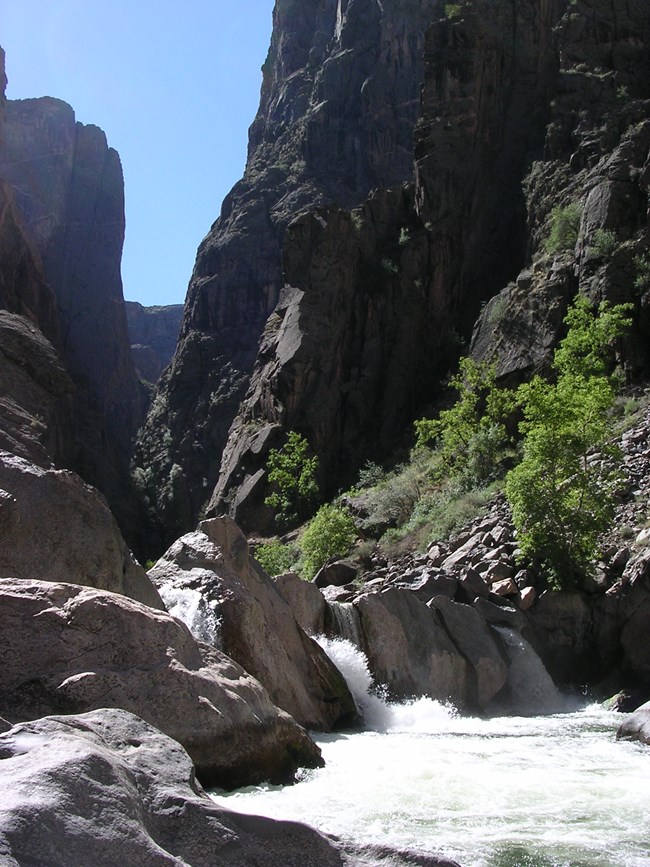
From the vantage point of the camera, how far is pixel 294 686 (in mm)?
13414

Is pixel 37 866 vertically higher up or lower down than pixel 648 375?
lower down

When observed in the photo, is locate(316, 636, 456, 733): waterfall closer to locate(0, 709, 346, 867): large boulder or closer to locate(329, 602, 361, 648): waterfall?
locate(329, 602, 361, 648): waterfall

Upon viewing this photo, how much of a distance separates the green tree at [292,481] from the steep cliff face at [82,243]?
42.5 metres

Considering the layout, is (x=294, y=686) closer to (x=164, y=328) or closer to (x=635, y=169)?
(x=635, y=169)

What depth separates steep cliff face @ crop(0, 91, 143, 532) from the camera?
314ft

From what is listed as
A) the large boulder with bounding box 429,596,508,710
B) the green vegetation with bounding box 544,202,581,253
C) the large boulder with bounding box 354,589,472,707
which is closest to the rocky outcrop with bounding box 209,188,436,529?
the green vegetation with bounding box 544,202,581,253

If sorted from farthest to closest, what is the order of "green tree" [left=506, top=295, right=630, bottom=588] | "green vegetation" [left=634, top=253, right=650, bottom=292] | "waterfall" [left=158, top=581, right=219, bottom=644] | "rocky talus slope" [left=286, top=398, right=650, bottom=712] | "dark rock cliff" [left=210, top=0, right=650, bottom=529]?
"dark rock cliff" [left=210, top=0, right=650, bottom=529], "green vegetation" [left=634, top=253, right=650, bottom=292], "green tree" [left=506, top=295, right=630, bottom=588], "rocky talus slope" [left=286, top=398, right=650, bottom=712], "waterfall" [left=158, top=581, right=219, bottom=644]

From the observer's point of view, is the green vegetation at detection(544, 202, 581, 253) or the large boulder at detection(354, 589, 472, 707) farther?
the green vegetation at detection(544, 202, 581, 253)

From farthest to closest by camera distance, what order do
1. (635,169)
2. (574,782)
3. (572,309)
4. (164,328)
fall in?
1. (164,328)
2. (635,169)
3. (572,309)
4. (574,782)

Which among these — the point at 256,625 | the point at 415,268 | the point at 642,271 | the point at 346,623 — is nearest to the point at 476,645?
the point at 346,623

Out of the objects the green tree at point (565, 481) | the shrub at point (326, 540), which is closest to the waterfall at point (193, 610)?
the green tree at point (565, 481)

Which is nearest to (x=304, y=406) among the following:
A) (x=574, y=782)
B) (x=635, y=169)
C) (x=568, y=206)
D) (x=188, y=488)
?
(x=568, y=206)

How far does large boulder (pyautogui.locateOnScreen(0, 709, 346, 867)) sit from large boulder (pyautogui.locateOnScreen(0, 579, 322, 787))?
1.83 metres

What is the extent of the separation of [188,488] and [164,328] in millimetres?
64980
